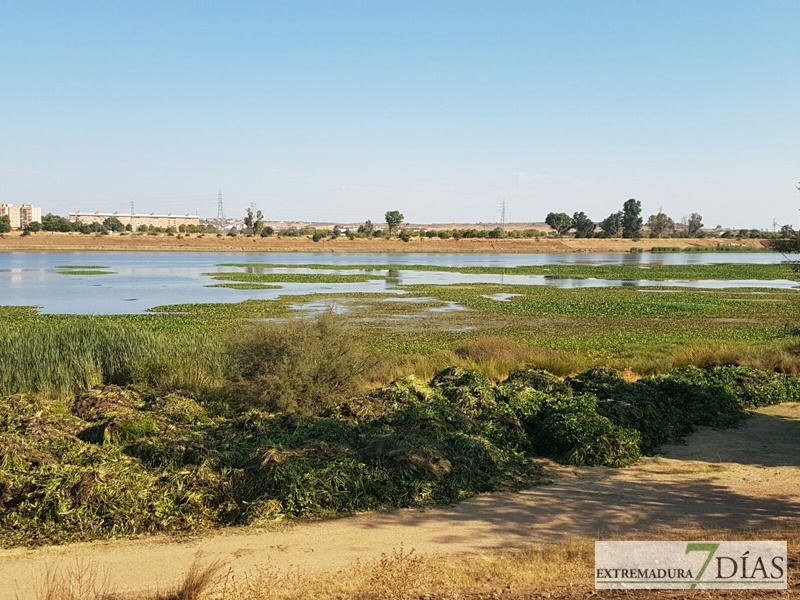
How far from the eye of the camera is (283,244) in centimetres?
11925

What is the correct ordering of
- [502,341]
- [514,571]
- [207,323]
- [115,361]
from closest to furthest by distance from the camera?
1. [514,571]
2. [115,361]
3. [502,341]
4. [207,323]

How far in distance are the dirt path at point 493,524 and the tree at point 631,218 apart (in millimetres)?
177002

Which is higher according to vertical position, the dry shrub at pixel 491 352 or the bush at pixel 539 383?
the bush at pixel 539 383

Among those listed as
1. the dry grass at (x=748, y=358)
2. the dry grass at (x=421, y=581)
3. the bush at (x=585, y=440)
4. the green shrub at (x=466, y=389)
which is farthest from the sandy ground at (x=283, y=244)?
the dry grass at (x=421, y=581)

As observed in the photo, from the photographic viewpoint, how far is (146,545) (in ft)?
26.1

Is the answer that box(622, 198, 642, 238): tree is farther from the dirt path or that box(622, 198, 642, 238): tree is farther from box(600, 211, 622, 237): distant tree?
the dirt path

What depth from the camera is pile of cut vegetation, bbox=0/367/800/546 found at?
8.73 metres

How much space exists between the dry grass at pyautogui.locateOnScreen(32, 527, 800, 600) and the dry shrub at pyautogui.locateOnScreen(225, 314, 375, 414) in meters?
6.11

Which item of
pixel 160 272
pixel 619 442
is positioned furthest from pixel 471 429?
pixel 160 272

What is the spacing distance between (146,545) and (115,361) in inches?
369

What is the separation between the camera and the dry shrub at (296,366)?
522 inches

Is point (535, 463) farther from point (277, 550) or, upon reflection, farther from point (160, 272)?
point (160, 272)

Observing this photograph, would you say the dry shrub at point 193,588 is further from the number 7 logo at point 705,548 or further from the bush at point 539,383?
the bush at point 539,383

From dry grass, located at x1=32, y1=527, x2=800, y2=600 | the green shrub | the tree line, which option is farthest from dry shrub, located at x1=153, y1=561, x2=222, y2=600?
the tree line
